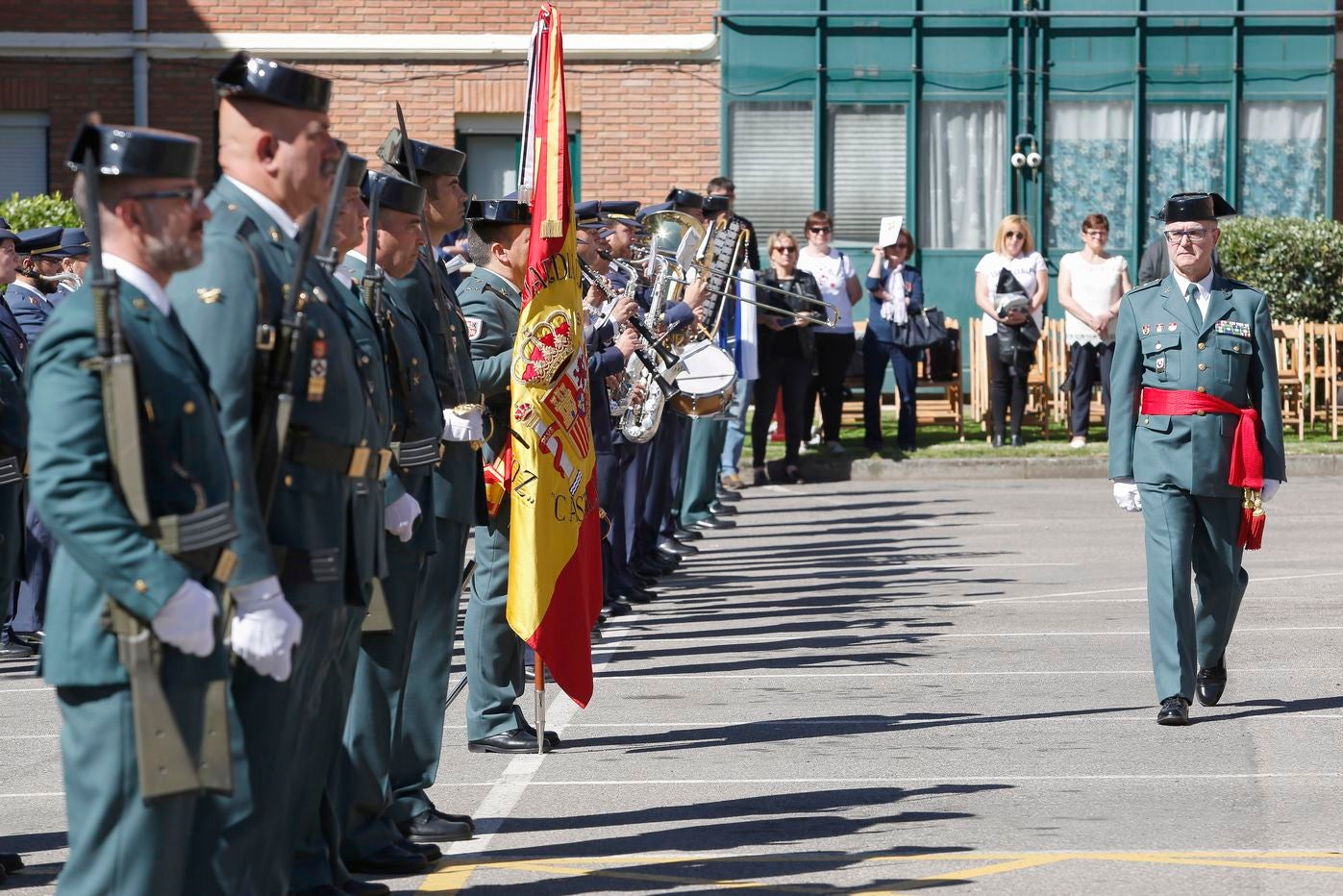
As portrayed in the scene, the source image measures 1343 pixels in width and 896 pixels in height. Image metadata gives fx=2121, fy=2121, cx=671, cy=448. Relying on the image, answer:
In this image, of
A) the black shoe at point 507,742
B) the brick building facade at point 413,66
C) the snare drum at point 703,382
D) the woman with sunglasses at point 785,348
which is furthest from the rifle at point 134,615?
the brick building facade at point 413,66

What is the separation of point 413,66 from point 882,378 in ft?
24.7

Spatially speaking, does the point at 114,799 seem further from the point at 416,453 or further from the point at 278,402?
the point at 416,453

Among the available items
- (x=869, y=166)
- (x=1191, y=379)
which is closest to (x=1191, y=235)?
(x=1191, y=379)

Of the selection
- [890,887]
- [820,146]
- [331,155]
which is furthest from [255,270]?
[820,146]

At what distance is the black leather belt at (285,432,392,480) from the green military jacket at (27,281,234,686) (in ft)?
1.55

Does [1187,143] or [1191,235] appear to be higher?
[1187,143]

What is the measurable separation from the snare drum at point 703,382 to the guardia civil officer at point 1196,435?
419cm

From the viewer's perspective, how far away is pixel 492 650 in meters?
7.73

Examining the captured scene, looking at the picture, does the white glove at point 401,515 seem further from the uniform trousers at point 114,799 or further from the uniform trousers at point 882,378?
the uniform trousers at point 882,378

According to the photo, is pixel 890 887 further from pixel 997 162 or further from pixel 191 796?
pixel 997 162

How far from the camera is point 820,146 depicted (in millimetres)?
23609

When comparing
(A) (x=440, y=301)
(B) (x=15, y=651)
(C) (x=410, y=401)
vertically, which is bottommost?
(B) (x=15, y=651)

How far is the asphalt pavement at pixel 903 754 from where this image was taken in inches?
240

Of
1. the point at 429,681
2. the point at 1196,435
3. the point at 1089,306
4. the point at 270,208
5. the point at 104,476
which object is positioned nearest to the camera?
the point at 104,476
